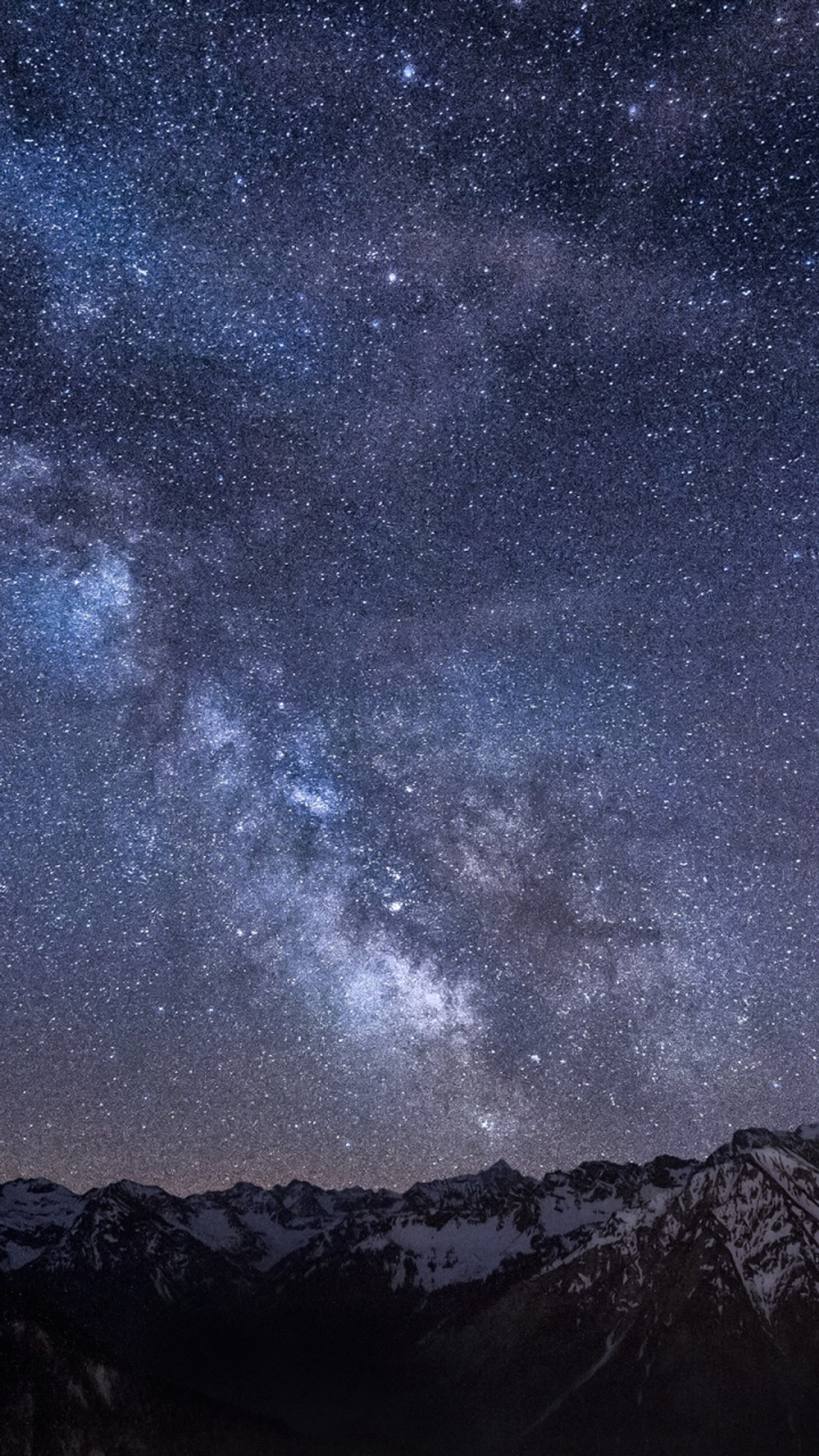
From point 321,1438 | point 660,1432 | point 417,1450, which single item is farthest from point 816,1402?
point 321,1438

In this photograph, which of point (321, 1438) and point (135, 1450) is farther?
point (321, 1438)

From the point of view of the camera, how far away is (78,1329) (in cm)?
13662

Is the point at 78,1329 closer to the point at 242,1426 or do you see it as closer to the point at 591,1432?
the point at 242,1426

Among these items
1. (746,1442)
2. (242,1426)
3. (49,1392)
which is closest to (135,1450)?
(49,1392)

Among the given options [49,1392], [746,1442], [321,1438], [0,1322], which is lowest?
[746,1442]

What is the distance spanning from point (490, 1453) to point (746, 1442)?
46.9m

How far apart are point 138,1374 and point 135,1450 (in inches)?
Answer: 614

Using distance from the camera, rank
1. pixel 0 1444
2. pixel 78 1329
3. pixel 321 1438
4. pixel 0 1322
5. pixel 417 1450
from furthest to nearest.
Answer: pixel 417 1450, pixel 321 1438, pixel 78 1329, pixel 0 1322, pixel 0 1444

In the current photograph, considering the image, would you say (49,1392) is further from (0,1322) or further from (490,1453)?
(490,1453)

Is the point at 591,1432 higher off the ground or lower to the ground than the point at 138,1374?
lower

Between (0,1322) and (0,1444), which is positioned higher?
(0,1322)

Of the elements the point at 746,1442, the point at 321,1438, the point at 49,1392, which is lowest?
the point at 746,1442

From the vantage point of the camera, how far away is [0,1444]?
381 feet

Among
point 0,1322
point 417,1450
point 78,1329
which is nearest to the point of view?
point 0,1322
